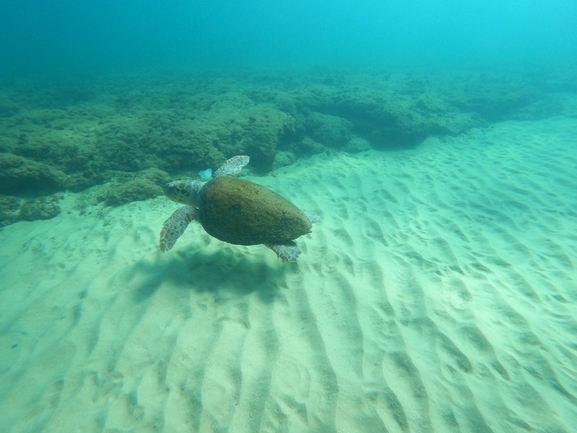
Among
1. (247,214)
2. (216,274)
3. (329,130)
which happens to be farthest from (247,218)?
(329,130)

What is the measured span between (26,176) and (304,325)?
6.78 m

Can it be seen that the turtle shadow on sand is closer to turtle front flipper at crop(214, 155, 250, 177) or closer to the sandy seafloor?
the sandy seafloor

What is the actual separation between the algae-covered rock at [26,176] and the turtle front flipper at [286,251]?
5.78 metres

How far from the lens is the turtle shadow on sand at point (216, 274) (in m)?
3.74

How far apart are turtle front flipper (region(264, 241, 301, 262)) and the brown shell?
0.26 ft

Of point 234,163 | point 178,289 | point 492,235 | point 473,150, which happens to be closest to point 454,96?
point 473,150

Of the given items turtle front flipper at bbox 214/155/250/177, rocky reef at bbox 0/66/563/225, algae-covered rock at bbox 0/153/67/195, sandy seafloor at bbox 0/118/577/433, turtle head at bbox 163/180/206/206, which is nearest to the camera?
sandy seafloor at bbox 0/118/577/433

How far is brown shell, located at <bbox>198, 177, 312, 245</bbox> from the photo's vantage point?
361cm

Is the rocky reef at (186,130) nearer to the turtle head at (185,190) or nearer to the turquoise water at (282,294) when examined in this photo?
the turquoise water at (282,294)

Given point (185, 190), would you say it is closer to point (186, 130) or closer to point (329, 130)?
point (186, 130)

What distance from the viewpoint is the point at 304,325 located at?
3.24 meters

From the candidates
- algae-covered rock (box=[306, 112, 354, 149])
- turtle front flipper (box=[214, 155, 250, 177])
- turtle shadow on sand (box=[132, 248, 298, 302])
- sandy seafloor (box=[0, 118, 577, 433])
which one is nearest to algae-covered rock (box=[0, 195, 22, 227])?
sandy seafloor (box=[0, 118, 577, 433])

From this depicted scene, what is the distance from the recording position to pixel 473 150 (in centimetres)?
928

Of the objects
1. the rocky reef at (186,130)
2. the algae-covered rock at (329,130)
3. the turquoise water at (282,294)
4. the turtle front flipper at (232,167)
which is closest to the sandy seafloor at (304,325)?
the turquoise water at (282,294)
